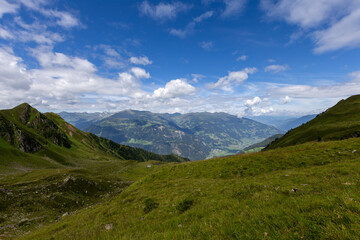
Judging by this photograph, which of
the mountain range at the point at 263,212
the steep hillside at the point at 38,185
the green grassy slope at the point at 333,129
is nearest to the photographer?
the mountain range at the point at 263,212

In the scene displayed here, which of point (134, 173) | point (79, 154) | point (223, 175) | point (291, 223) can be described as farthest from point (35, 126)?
point (291, 223)

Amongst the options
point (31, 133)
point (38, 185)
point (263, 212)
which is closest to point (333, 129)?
point (263, 212)

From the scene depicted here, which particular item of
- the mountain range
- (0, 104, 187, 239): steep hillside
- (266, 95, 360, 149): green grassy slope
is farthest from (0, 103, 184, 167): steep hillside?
(266, 95, 360, 149): green grassy slope

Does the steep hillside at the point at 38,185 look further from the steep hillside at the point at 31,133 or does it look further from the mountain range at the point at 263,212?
the mountain range at the point at 263,212

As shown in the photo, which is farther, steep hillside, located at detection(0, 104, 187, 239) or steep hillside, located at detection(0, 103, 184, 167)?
steep hillside, located at detection(0, 103, 184, 167)

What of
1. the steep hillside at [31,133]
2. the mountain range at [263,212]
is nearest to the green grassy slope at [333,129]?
the mountain range at [263,212]

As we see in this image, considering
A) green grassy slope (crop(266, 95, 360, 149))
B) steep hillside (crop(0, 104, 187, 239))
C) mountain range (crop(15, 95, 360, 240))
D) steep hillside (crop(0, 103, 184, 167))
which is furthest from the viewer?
steep hillside (crop(0, 103, 184, 167))

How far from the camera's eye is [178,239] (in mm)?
Answer: 6000

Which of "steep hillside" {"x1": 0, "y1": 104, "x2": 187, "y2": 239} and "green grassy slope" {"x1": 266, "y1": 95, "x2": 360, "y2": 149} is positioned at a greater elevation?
"green grassy slope" {"x1": 266, "y1": 95, "x2": 360, "y2": 149}

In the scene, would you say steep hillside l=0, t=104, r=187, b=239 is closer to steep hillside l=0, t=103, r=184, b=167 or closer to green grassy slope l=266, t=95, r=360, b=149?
steep hillside l=0, t=103, r=184, b=167

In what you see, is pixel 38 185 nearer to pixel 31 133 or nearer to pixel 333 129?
pixel 333 129

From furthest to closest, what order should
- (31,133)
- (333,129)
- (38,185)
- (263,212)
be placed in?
(31,133)
(333,129)
(38,185)
(263,212)

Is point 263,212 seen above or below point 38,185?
above

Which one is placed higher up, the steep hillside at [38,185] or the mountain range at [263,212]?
the mountain range at [263,212]
